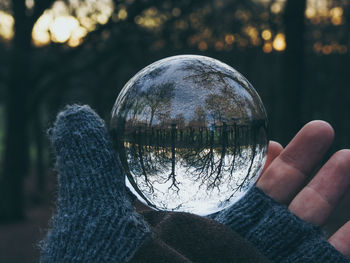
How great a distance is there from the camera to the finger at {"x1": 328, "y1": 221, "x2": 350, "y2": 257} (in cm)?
259

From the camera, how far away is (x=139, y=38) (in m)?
9.92

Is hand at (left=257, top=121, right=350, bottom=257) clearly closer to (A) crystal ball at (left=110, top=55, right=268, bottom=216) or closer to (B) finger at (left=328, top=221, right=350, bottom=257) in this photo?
(B) finger at (left=328, top=221, right=350, bottom=257)

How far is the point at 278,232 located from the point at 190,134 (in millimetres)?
1165

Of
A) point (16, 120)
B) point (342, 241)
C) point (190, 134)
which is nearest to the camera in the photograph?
point (190, 134)

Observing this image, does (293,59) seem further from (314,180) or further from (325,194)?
(325,194)

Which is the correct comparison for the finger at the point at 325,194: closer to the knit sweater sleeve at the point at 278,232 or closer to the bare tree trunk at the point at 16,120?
the knit sweater sleeve at the point at 278,232

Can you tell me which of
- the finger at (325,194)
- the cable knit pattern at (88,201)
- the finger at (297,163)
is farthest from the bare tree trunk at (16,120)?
→ the finger at (325,194)

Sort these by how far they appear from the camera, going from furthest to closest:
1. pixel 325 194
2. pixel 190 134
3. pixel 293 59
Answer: pixel 293 59, pixel 325 194, pixel 190 134

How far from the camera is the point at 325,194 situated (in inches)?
109

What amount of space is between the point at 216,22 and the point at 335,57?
23.3 feet

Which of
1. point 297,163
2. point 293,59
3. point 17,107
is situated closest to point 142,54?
point 17,107

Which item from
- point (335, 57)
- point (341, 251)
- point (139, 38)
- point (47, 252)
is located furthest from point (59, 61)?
point (335, 57)

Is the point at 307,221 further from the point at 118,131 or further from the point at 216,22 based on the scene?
the point at 216,22

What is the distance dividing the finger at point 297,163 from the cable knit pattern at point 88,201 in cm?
106
